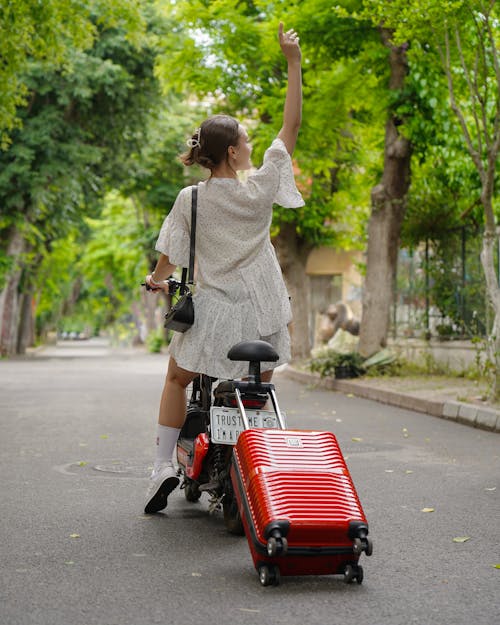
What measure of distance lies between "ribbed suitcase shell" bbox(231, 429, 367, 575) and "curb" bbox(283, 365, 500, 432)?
5.98m

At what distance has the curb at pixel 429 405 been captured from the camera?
9766mm

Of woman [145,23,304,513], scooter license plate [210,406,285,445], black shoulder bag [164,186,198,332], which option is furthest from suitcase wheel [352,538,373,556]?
black shoulder bag [164,186,198,332]

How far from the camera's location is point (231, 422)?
173 inches

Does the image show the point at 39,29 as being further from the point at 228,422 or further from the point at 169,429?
the point at 228,422

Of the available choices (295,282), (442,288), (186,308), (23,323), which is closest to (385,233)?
(442,288)

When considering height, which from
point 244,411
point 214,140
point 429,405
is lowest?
point 429,405

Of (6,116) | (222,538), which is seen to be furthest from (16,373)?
(222,538)

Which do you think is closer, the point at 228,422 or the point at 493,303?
the point at 228,422

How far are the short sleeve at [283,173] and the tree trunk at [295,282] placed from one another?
19.6 m

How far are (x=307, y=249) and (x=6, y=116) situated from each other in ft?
35.9

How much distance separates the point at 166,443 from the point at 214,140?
153 cm

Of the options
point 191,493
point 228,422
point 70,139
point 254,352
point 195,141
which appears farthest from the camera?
point 70,139

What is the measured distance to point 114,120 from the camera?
3006 cm

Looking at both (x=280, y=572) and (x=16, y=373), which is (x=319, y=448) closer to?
(x=280, y=572)
